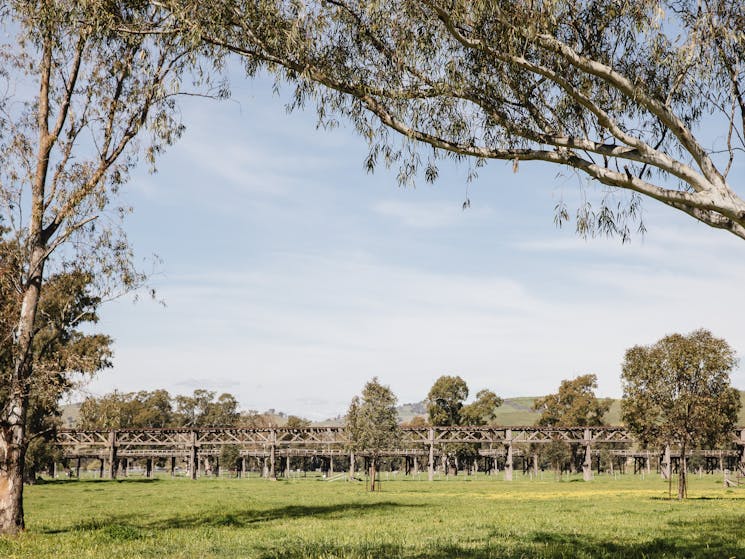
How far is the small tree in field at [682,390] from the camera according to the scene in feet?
105

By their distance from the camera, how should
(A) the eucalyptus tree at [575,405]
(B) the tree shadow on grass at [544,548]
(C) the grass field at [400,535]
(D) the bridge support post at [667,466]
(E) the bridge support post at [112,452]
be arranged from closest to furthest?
(B) the tree shadow on grass at [544,548] → (C) the grass field at [400,535] → (D) the bridge support post at [667,466] → (E) the bridge support post at [112,452] → (A) the eucalyptus tree at [575,405]

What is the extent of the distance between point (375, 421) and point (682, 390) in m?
20.1

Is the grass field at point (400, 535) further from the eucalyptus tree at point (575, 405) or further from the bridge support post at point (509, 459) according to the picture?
the eucalyptus tree at point (575, 405)

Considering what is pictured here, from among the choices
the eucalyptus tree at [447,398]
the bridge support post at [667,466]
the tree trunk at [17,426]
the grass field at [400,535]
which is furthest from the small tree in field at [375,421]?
the eucalyptus tree at [447,398]

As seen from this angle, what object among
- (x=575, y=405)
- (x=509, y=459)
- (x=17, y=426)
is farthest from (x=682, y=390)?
(x=575, y=405)

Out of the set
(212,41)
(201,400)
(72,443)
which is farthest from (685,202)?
(201,400)

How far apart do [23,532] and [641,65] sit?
52.7 feet

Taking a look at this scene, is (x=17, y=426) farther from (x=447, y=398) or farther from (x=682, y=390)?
(x=447, y=398)

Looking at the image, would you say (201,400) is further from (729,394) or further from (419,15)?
(419,15)

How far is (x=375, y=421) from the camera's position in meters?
46.6

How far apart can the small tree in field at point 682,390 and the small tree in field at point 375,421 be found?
17.4 m

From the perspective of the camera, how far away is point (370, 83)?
1204cm

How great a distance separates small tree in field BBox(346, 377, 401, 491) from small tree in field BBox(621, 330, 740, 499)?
57.2 ft

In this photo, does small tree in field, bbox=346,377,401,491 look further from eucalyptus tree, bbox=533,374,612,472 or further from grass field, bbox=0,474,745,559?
eucalyptus tree, bbox=533,374,612,472
